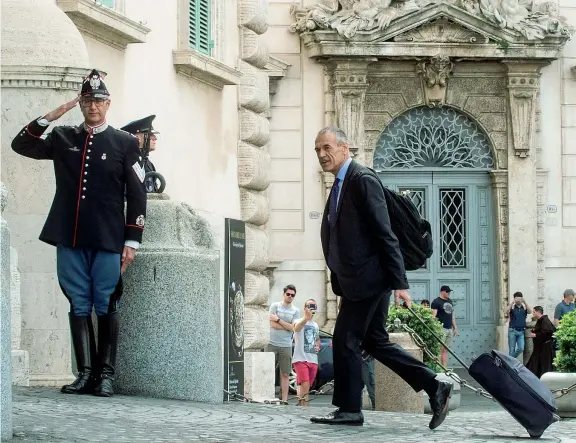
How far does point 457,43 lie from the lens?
31.3 meters

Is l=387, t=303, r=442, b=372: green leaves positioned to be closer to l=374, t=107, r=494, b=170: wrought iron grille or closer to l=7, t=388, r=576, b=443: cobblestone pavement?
l=7, t=388, r=576, b=443: cobblestone pavement

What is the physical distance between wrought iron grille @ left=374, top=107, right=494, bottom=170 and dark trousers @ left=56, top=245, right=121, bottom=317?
830 inches

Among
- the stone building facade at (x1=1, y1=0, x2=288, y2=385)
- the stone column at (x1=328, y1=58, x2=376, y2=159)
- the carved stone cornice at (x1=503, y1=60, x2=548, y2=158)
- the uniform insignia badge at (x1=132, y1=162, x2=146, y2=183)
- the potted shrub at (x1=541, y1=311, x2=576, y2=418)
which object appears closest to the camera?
the uniform insignia badge at (x1=132, y1=162, x2=146, y2=183)

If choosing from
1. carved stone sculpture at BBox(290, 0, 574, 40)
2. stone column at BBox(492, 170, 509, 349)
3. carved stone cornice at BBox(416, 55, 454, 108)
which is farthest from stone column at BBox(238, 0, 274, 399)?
stone column at BBox(492, 170, 509, 349)

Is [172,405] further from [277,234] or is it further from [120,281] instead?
[277,234]

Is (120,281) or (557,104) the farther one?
(557,104)

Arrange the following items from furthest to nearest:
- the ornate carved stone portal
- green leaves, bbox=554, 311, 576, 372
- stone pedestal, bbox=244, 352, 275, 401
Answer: the ornate carved stone portal, stone pedestal, bbox=244, 352, 275, 401, green leaves, bbox=554, 311, 576, 372

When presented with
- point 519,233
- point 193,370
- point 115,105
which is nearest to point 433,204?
point 519,233

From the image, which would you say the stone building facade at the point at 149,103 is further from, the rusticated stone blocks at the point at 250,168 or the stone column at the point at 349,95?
the stone column at the point at 349,95

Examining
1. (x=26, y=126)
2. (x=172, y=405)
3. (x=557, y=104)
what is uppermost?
(x=557, y=104)

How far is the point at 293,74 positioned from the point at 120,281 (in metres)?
20.8

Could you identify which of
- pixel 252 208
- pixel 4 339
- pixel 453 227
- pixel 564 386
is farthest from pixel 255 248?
pixel 453 227

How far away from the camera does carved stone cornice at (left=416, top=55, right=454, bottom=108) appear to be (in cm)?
3156

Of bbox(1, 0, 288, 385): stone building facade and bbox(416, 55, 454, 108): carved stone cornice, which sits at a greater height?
bbox(416, 55, 454, 108): carved stone cornice
